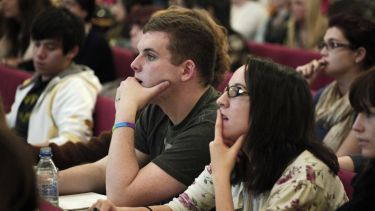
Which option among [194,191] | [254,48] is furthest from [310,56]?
[194,191]

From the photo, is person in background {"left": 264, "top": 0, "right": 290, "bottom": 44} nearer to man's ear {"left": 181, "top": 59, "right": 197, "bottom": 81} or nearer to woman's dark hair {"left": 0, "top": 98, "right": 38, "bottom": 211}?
man's ear {"left": 181, "top": 59, "right": 197, "bottom": 81}

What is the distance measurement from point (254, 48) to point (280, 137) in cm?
419

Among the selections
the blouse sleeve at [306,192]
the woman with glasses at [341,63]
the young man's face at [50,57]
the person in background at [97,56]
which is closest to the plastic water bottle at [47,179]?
the blouse sleeve at [306,192]

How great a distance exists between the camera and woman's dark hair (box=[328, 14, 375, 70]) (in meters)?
3.61

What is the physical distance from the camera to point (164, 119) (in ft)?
9.13

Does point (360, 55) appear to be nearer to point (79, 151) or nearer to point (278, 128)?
point (79, 151)

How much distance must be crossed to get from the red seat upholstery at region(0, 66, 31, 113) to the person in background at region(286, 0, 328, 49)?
2.64m

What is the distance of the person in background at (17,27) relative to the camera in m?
5.45

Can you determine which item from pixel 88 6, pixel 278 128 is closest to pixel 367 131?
pixel 278 128

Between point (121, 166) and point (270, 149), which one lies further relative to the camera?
point (121, 166)

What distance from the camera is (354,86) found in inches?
85.4

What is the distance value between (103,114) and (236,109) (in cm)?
154

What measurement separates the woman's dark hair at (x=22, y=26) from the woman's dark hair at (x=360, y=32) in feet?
8.09

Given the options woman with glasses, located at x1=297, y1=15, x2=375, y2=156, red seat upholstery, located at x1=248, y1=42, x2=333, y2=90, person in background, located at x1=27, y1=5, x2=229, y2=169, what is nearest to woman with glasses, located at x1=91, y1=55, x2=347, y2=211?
person in background, located at x1=27, y1=5, x2=229, y2=169
